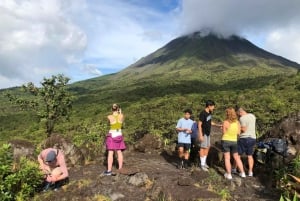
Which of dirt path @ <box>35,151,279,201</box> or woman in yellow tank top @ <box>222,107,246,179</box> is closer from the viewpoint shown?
dirt path @ <box>35,151,279,201</box>

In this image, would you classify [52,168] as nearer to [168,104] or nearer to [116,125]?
[116,125]

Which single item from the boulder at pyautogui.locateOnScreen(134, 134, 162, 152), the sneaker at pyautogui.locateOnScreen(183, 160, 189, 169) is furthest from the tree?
the sneaker at pyautogui.locateOnScreen(183, 160, 189, 169)

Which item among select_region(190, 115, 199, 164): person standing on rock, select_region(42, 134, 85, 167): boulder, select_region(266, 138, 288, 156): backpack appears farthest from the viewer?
select_region(42, 134, 85, 167): boulder

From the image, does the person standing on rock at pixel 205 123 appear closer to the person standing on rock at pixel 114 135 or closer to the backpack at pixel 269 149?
the backpack at pixel 269 149

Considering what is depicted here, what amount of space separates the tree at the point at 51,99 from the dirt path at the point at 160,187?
27068 millimetres

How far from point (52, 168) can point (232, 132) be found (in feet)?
14.7

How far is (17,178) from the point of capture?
8.63 m

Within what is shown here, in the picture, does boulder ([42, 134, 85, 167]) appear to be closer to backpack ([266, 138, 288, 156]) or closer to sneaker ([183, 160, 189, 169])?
sneaker ([183, 160, 189, 169])

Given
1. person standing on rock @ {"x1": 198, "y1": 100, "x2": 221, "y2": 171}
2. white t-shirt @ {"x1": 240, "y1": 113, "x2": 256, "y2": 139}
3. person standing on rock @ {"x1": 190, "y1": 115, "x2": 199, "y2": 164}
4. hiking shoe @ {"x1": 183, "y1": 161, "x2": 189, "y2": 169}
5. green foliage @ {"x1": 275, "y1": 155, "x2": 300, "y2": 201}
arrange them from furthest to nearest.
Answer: person standing on rock @ {"x1": 190, "y1": 115, "x2": 199, "y2": 164}, hiking shoe @ {"x1": 183, "y1": 161, "x2": 189, "y2": 169}, person standing on rock @ {"x1": 198, "y1": 100, "x2": 221, "y2": 171}, white t-shirt @ {"x1": 240, "y1": 113, "x2": 256, "y2": 139}, green foliage @ {"x1": 275, "y1": 155, "x2": 300, "y2": 201}

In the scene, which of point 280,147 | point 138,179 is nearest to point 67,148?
point 138,179

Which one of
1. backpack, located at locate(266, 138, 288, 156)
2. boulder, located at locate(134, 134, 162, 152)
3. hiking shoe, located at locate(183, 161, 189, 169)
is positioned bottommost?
hiking shoe, located at locate(183, 161, 189, 169)

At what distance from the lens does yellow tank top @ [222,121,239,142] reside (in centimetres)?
1000

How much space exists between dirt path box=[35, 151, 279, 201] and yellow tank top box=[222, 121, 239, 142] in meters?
0.99

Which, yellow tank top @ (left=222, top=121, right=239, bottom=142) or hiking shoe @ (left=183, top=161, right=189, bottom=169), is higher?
yellow tank top @ (left=222, top=121, right=239, bottom=142)
